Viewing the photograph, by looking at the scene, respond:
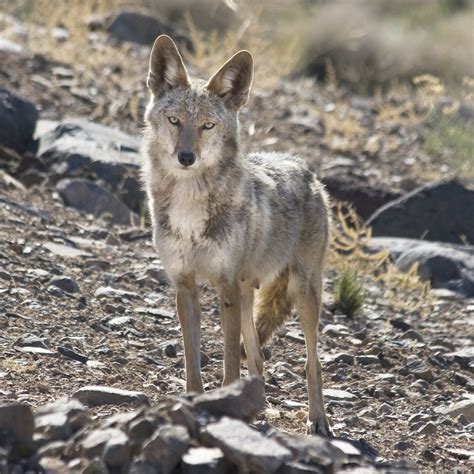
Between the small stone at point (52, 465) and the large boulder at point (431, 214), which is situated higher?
the small stone at point (52, 465)

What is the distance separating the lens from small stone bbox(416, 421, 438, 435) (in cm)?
645

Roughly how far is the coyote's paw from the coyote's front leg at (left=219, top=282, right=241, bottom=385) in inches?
27.0

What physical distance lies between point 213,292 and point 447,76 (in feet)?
45.3

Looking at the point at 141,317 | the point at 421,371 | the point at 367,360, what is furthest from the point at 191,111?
the point at 421,371

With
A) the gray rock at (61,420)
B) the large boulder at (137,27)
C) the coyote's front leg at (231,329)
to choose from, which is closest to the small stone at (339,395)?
the coyote's front leg at (231,329)

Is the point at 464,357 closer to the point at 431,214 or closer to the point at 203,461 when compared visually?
the point at 431,214

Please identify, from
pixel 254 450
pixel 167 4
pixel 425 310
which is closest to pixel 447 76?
pixel 167 4

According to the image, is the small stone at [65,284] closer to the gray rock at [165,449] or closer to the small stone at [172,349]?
the small stone at [172,349]

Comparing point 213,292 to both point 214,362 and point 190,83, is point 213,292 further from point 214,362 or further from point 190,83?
point 190,83

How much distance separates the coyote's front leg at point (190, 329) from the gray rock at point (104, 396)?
1.11 ft

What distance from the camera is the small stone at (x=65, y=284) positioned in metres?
8.06

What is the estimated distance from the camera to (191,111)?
6141mm

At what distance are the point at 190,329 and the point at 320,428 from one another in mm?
1043

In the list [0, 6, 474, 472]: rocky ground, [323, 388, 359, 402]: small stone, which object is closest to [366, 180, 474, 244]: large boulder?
[0, 6, 474, 472]: rocky ground
